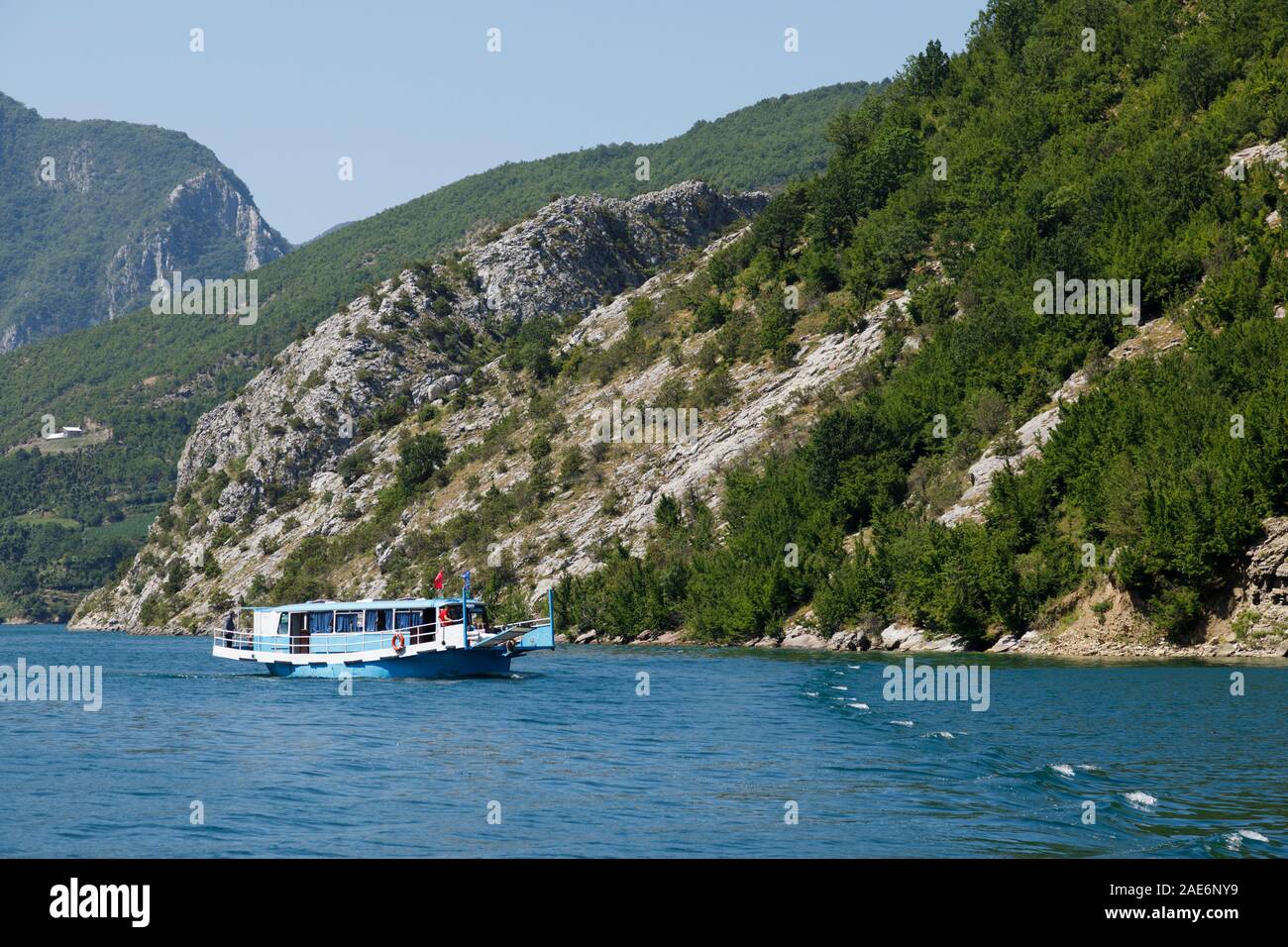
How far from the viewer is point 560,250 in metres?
190

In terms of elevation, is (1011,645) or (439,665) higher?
(1011,645)

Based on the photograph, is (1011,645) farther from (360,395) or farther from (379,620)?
(360,395)

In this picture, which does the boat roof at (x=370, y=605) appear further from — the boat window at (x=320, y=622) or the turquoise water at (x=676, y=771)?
the turquoise water at (x=676, y=771)

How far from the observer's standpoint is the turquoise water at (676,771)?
82.6 feet

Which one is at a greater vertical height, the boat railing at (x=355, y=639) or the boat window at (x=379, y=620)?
the boat window at (x=379, y=620)

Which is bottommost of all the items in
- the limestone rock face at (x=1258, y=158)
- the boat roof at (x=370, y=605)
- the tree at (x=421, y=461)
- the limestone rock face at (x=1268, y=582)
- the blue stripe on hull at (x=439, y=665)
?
the blue stripe on hull at (x=439, y=665)

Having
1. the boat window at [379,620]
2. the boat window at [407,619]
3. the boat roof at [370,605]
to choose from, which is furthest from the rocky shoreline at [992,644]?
the boat window at [379,620]

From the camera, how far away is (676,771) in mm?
33406

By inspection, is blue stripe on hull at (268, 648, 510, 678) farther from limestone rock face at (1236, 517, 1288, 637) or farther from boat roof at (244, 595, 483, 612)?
limestone rock face at (1236, 517, 1288, 637)

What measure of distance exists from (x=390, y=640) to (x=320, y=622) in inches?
246

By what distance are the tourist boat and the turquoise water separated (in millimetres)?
9368

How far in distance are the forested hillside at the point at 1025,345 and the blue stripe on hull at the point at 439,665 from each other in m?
24.2

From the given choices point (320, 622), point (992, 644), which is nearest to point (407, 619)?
point (320, 622)
